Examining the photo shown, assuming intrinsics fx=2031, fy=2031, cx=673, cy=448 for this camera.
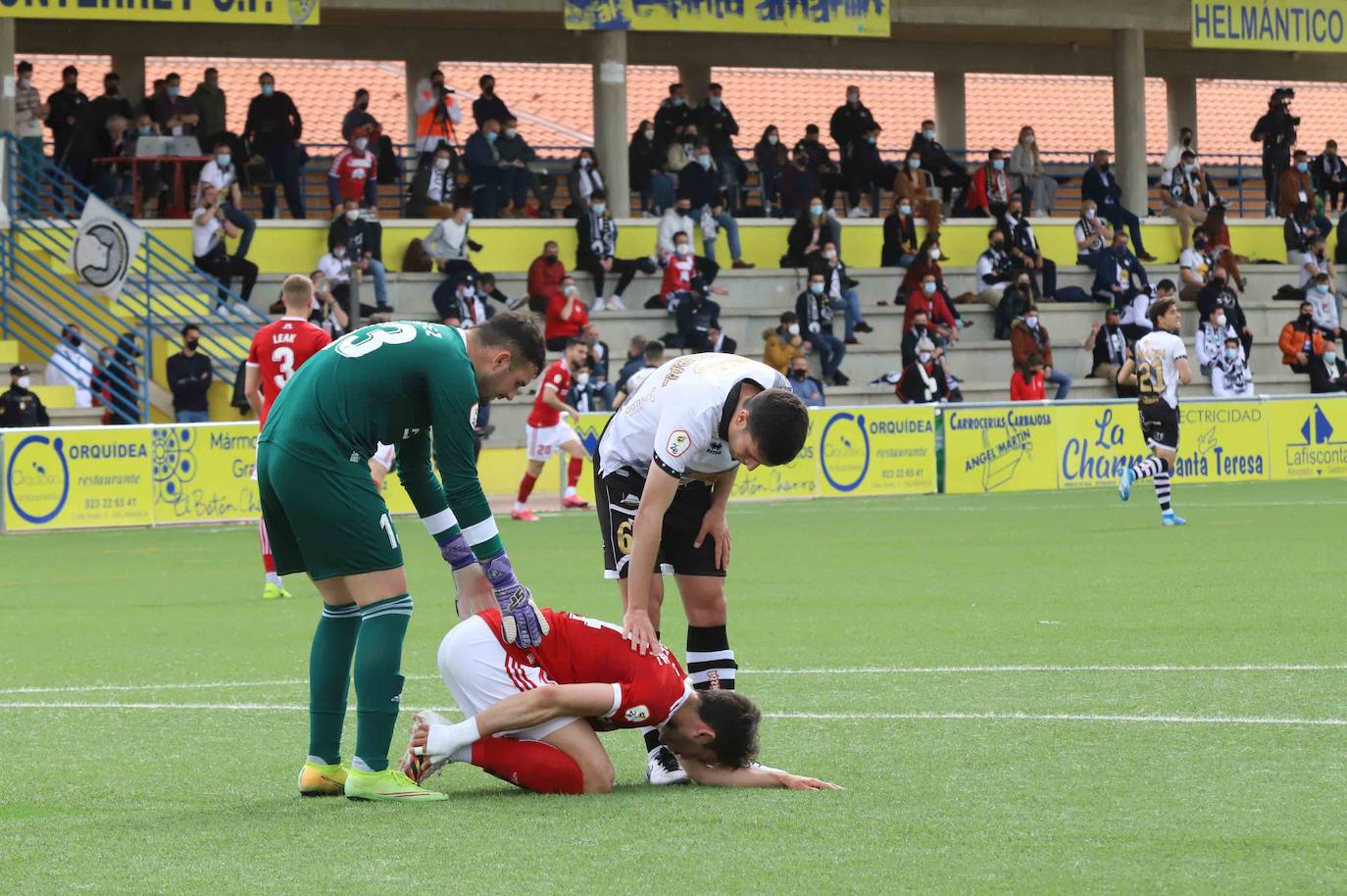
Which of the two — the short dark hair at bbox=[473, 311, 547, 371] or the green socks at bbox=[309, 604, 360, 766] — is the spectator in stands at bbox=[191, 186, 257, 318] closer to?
the green socks at bbox=[309, 604, 360, 766]

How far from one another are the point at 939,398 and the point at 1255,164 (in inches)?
712

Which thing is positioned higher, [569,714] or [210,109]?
[210,109]

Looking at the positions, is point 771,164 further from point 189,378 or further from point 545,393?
point 545,393

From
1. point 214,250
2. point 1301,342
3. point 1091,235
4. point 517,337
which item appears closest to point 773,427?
point 517,337

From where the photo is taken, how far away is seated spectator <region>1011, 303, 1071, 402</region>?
105 ft

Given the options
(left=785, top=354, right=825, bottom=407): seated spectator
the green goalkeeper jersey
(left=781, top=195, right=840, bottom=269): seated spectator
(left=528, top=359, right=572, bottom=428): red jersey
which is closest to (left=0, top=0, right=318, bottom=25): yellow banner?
(left=781, top=195, right=840, bottom=269): seated spectator

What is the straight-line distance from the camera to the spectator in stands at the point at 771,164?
3516 centimetres

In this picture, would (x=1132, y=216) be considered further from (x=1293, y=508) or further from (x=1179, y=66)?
(x=1293, y=508)

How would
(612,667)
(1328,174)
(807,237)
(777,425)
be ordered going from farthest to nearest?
(1328,174) → (807,237) → (612,667) → (777,425)

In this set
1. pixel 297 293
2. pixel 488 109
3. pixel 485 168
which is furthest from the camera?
pixel 485 168

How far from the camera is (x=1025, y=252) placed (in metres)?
35.0

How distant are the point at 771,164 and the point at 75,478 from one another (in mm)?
15651

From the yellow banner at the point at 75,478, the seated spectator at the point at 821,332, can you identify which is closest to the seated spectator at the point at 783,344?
the seated spectator at the point at 821,332

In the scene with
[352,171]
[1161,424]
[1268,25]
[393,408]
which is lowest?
[1161,424]
